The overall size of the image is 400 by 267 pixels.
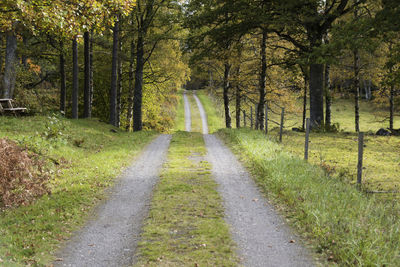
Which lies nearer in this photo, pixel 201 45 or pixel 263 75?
pixel 201 45

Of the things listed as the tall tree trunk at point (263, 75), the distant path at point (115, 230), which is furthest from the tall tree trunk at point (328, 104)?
the distant path at point (115, 230)

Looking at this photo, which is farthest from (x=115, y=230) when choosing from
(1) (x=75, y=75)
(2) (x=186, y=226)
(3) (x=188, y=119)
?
(3) (x=188, y=119)

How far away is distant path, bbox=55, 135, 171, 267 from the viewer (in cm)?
504

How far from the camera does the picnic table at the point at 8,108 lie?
49.4 ft

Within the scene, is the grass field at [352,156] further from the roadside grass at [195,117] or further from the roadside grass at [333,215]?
the roadside grass at [195,117]

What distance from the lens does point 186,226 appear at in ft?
19.6

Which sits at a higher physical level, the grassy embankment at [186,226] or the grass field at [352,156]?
the grass field at [352,156]

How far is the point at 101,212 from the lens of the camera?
7062 mm

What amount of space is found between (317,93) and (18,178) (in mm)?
16458

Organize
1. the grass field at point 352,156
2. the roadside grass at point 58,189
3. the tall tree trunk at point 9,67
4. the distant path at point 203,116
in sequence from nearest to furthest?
1. the roadside grass at point 58,189
2. the grass field at point 352,156
3. the tall tree trunk at point 9,67
4. the distant path at point 203,116

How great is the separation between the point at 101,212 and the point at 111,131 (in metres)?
13.2

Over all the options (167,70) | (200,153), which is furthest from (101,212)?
(167,70)

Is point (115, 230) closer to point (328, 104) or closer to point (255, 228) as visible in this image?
point (255, 228)

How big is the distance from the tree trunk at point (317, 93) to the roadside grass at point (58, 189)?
10589mm
